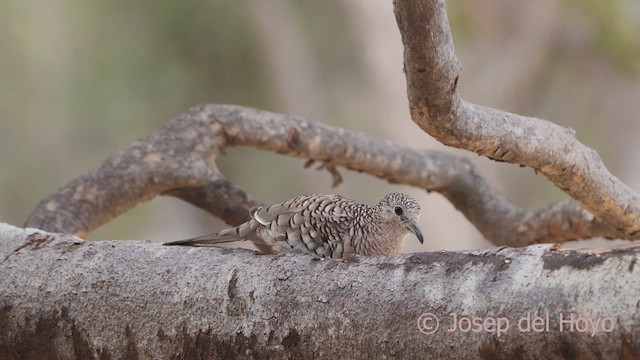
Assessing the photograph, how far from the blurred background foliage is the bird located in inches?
140

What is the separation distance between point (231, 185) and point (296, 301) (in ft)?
5.22

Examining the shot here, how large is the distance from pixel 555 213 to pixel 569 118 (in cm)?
633

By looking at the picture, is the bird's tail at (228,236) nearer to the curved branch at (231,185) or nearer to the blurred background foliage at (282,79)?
the curved branch at (231,185)

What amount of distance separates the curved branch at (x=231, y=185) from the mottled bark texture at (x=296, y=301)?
0.95 metres

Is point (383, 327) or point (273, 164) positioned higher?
point (273, 164)

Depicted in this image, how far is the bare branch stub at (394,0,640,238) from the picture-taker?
159cm

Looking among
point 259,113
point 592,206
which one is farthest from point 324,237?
point 259,113

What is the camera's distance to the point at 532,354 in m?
1.39

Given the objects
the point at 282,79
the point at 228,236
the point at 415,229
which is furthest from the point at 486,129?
the point at 282,79

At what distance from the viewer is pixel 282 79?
8.80 meters

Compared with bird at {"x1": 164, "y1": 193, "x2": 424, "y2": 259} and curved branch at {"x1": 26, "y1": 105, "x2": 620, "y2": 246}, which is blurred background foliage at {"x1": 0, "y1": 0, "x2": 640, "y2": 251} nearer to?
curved branch at {"x1": 26, "y1": 105, "x2": 620, "y2": 246}

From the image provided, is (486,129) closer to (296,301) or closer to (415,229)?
(415,229)

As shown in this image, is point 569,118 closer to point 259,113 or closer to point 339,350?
point 259,113

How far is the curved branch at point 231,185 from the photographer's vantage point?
10.0ft
